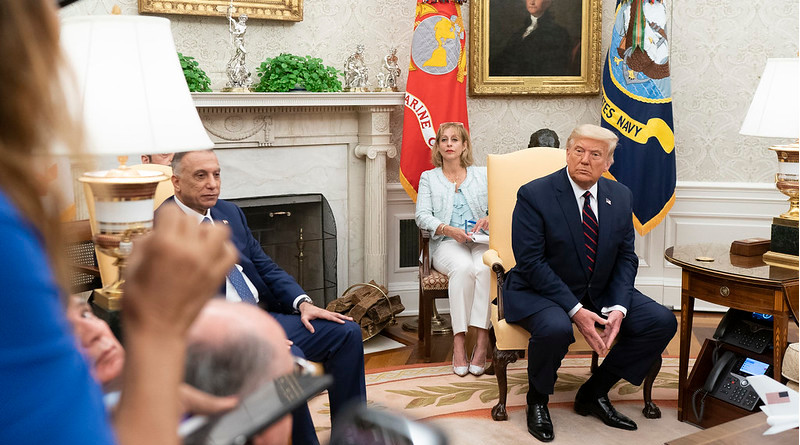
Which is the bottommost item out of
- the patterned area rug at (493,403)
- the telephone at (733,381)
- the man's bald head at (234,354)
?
the patterned area rug at (493,403)

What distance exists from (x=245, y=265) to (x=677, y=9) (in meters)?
3.86

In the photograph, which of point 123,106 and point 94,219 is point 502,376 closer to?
point 94,219

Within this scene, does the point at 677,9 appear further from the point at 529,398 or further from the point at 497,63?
the point at 529,398

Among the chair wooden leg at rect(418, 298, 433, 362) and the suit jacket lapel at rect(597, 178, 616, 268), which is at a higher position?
the suit jacket lapel at rect(597, 178, 616, 268)

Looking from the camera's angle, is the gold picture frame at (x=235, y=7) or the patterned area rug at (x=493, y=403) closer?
the patterned area rug at (x=493, y=403)

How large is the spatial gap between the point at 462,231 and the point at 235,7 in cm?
203

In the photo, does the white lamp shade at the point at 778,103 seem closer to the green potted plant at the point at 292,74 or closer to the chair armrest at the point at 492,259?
the chair armrest at the point at 492,259

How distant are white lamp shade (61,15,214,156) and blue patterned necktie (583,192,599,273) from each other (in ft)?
7.31

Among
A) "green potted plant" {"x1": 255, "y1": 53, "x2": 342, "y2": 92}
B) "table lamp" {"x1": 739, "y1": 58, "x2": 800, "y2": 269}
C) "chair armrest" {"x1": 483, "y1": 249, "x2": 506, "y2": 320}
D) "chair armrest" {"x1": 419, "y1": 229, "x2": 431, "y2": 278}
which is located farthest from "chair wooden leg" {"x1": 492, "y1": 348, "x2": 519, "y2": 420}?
"green potted plant" {"x1": 255, "y1": 53, "x2": 342, "y2": 92}

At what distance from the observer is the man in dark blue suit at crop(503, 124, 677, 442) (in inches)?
139

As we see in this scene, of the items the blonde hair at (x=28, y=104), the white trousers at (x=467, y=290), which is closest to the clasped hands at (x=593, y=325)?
the white trousers at (x=467, y=290)

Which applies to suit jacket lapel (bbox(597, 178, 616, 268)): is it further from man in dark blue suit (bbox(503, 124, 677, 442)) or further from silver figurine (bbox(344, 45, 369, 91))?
silver figurine (bbox(344, 45, 369, 91))

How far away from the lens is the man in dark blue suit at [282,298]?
10.0 ft

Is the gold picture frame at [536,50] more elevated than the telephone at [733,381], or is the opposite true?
the gold picture frame at [536,50]
